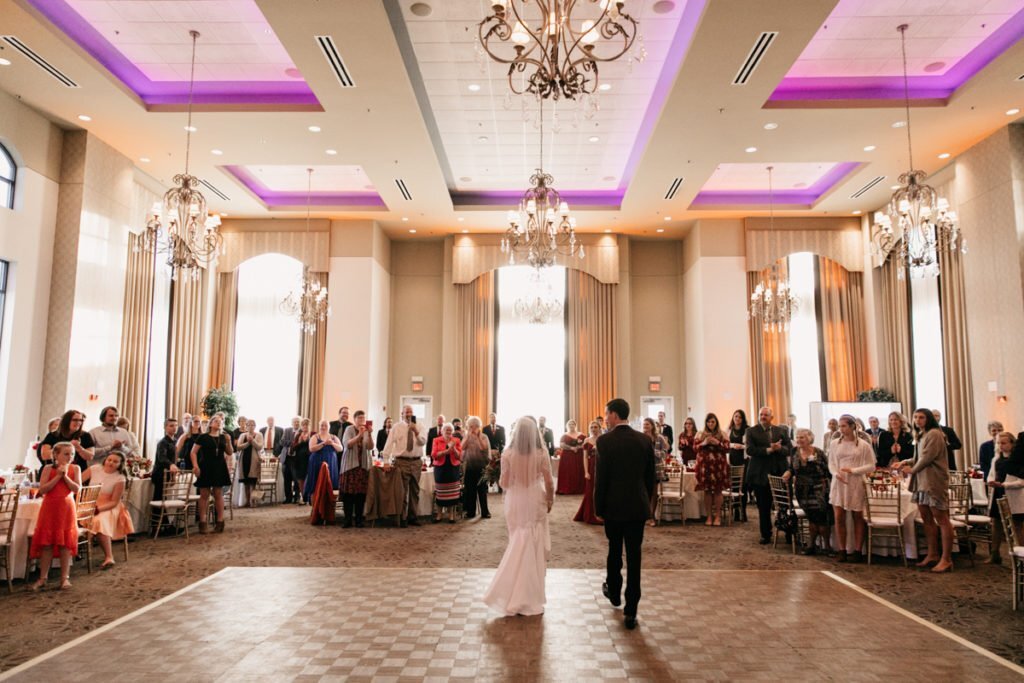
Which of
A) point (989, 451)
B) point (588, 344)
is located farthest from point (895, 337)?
point (588, 344)

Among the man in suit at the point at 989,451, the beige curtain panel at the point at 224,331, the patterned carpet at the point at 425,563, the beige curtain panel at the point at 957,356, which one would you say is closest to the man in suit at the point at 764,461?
the patterned carpet at the point at 425,563

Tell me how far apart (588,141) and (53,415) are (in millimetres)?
9834

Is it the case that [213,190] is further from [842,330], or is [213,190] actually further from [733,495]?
[842,330]

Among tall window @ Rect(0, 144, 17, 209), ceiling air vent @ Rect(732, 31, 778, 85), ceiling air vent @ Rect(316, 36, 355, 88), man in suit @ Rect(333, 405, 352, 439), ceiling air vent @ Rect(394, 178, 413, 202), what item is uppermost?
ceiling air vent @ Rect(394, 178, 413, 202)

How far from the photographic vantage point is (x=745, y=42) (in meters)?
7.48

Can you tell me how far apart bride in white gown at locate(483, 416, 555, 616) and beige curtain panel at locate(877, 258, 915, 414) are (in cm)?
1118

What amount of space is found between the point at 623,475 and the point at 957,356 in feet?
32.5

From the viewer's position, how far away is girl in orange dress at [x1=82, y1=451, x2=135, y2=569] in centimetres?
632

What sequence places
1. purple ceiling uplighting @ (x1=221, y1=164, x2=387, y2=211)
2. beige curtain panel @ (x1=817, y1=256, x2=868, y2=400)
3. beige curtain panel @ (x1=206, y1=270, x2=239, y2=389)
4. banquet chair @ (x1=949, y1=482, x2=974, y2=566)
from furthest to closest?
beige curtain panel @ (x1=206, y1=270, x2=239, y2=389) → beige curtain panel @ (x1=817, y1=256, x2=868, y2=400) → purple ceiling uplighting @ (x1=221, y1=164, x2=387, y2=211) → banquet chair @ (x1=949, y1=482, x2=974, y2=566)

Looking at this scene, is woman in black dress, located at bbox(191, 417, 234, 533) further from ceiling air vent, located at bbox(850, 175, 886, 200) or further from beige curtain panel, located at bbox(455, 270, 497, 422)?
ceiling air vent, located at bbox(850, 175, 886, 200)

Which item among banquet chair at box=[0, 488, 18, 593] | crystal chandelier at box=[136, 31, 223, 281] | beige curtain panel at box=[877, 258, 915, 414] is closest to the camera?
banquet chair at box=[0, 488, 18, 593]

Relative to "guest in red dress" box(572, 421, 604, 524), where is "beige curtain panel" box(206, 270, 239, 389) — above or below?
above

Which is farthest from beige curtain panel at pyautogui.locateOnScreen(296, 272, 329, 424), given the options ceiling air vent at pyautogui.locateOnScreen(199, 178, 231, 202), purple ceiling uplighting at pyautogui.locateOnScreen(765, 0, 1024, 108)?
purple ceiling uplighting at pyautogui.locateOnScreen(765, 0, 1024, 108)

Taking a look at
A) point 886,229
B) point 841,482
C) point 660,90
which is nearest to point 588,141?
point 660,90
